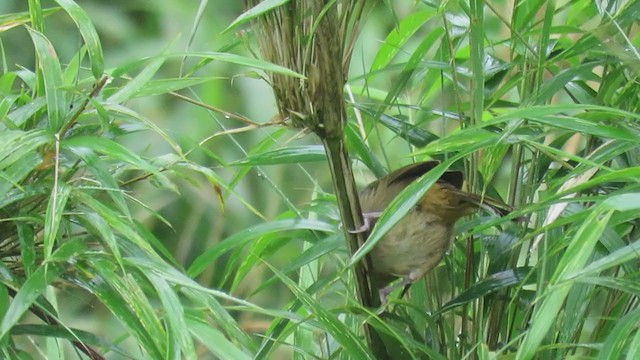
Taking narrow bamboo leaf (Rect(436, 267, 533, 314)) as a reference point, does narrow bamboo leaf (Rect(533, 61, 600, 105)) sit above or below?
above

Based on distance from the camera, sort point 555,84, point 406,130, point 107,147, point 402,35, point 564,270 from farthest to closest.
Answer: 1. point 402,35
2. point 406,130
3. point 555,84
4. point 107,147
5. point 564,270

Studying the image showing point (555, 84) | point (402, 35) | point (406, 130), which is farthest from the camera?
point (402, 35)

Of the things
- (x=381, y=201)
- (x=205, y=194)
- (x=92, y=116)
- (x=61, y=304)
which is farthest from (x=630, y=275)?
(x=61, y=304)

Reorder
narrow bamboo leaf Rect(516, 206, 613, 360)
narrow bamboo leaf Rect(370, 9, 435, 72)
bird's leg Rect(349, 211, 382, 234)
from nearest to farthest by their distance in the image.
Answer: narrow bamboo leaf Rect(516, 206, 613, 360) < bird's leg Rect(349, 211, 382, 234) < narrow bamboo leaf Rect(370, 9, 435, 72)

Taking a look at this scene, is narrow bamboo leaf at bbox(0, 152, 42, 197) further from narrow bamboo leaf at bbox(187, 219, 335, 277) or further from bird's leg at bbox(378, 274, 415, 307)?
bird's leg at bbox(378, 274, 415, 307)

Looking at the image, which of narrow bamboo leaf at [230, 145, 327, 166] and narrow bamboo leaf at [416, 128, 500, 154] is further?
narrow bamboo leaf at [230, 145, 327, 166]

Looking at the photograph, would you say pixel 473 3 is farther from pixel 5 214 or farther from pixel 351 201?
pixel 5 214

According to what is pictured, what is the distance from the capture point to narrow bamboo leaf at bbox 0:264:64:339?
772mm

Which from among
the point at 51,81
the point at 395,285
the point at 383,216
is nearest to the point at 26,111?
the point at 51,81

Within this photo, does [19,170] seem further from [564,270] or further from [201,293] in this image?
[564,270]

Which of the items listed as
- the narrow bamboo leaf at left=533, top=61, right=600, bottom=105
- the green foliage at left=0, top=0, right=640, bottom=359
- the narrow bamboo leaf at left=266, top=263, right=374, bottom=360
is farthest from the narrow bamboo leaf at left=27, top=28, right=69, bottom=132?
the narrow bamboo leaf at left=533, top=61, right=600, bottom=105

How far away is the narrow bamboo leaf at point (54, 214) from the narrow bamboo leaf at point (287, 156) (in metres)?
0.21

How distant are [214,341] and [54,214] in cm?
18

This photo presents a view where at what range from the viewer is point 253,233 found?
41.6 inches
